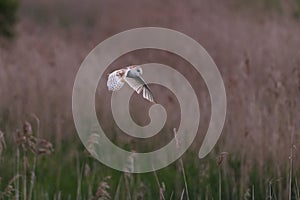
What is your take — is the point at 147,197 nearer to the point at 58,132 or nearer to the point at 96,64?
the point at 58,132

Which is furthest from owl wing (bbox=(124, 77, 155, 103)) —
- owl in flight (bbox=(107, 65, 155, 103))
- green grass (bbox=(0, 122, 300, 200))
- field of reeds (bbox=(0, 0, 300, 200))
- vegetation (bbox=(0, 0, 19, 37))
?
vegetation (bbox=(0, 0, 19, 37))

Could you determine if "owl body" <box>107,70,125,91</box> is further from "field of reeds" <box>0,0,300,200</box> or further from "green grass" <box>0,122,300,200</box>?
"green grass" <box>0,122,300,200</box>

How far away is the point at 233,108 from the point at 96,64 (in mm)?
1532

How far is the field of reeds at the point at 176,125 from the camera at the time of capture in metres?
3.51

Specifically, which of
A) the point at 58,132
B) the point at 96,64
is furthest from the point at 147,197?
the point at 96,64

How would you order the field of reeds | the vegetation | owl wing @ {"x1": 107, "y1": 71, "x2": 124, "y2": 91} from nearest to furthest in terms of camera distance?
owl wing @ {"x1": 107, "y1": 71, "x2": 124, "y2": 91}
the field of reeds
the vegetation

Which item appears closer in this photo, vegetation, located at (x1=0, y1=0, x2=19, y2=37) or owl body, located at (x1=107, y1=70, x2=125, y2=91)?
owl body, located at (x1=107, y1=70, x2=125, y2=91)

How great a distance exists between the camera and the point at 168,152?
394cm

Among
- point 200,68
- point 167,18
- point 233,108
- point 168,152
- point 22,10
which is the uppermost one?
point 22,10

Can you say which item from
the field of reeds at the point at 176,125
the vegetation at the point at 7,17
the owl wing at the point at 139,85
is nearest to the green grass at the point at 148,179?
the field of reeds at the point at 176,125

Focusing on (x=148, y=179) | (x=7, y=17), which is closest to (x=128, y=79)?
(x=148, y=179)

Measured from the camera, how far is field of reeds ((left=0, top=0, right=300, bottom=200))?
138 inches

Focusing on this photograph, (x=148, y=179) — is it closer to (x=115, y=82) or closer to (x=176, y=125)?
(x=176, y=125)

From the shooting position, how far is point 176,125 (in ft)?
14.9
